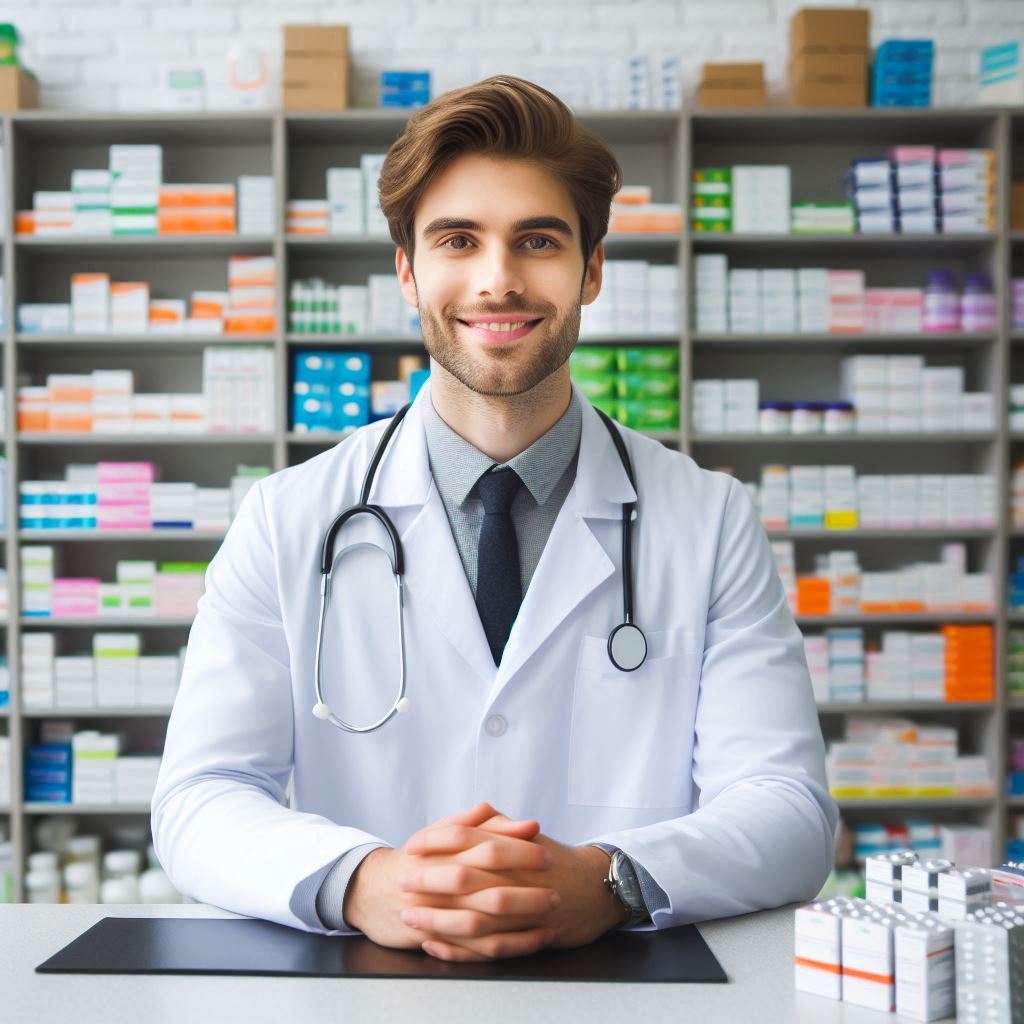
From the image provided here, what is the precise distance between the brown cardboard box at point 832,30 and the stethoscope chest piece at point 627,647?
283cm

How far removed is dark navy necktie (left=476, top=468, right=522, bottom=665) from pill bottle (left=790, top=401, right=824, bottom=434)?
2.26 m

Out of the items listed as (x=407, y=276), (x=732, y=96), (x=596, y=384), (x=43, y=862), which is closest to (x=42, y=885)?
(x=43, y=862)

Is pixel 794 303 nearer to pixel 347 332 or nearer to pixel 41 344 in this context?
Answer: pixel 347 332

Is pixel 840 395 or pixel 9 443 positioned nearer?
pixel 9 443

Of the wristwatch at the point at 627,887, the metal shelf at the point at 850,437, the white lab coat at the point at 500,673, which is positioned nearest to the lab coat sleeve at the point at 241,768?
the white lab coat at the point at 500,673

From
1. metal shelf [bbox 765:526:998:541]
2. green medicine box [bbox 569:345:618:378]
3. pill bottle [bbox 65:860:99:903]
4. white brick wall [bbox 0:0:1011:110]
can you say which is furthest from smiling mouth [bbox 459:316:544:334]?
pill bottle [bbox 65:860:99:903]

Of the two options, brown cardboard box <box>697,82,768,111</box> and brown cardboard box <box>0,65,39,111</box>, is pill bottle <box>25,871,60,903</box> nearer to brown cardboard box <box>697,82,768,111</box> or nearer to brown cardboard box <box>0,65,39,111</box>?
brown cardboard box <box>0,65,39,111</box>

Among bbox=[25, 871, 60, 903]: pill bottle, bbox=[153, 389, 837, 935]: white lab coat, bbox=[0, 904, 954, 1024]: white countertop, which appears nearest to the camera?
bbox=[0, 904, 954, 1024]: white countertop

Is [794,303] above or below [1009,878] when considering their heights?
above

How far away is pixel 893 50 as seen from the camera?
3512 millimetres

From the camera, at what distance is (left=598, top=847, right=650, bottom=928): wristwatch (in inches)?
41.5

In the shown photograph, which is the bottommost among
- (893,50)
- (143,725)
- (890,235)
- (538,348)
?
(143,725)

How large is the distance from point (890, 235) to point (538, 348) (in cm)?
250

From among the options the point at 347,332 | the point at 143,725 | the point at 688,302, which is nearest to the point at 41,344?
the point at 347,332
